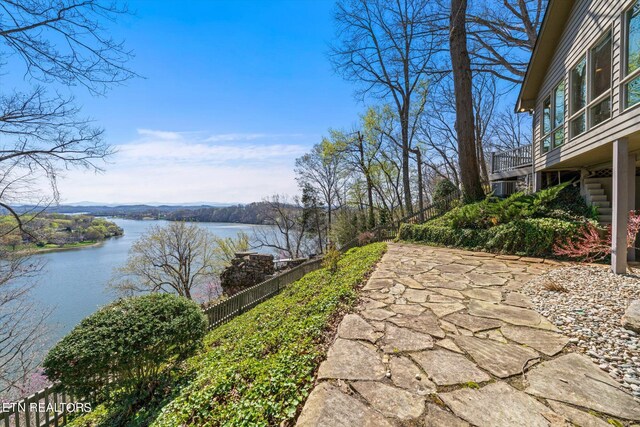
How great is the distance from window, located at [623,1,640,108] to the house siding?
88mm

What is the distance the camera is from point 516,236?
18.8ft

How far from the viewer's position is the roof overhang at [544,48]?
20.8 feet

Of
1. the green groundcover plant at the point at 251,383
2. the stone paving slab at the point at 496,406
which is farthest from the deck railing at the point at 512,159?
the stone paving slab at the point at 496,406

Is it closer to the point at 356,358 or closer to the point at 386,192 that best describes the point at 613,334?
the point at 356,358

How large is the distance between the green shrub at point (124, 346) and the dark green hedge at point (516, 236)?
6.30 metres

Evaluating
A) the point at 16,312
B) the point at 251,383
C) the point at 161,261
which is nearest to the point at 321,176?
the point at 161,261

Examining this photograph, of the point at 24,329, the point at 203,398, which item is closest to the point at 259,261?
the point at 24,329

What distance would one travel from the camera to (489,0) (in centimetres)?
976

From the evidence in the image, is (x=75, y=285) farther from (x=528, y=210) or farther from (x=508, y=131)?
(x=508, y=131)

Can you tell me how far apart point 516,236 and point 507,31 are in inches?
380

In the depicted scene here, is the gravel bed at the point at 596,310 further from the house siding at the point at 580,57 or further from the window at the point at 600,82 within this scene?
the window at the point at 600,82

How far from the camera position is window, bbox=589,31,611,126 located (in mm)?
4750

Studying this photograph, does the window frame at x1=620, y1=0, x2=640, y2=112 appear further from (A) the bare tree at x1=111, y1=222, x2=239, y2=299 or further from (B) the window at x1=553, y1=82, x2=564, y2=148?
(A) the bare tree at x1=111, y1=222, x2=239, y2=299

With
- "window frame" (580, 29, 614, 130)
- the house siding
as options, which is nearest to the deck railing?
the house siding
